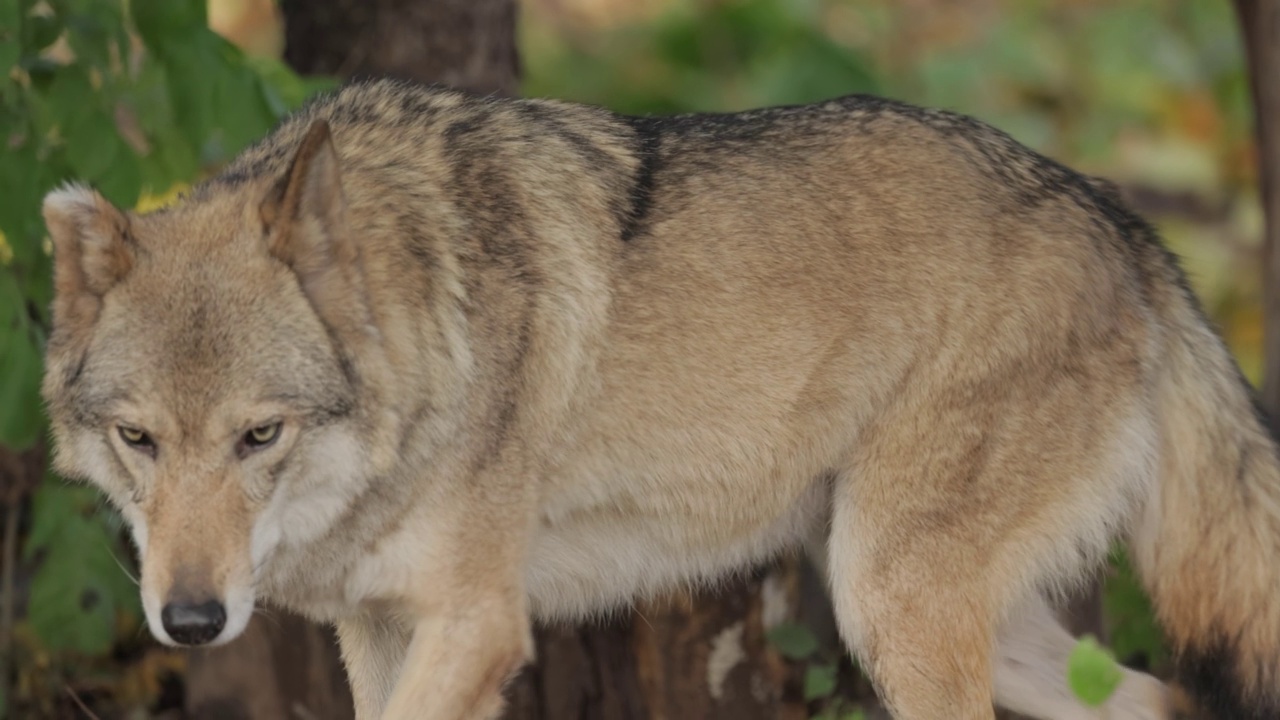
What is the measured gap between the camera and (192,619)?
10.3 ft

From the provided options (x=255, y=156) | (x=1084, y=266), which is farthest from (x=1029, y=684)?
(x=255, y=156)

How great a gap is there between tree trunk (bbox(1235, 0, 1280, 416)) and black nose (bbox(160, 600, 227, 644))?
13.2 ft

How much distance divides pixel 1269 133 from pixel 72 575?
4.50 m

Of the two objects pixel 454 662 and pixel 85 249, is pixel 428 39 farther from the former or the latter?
pixel 454 662

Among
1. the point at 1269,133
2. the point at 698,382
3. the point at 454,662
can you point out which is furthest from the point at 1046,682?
the point at 1269,133

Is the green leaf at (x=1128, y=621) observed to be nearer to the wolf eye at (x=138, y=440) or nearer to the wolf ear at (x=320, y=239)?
the wolf ear at (x=320, y=239)

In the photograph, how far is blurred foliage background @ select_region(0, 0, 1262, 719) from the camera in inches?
172

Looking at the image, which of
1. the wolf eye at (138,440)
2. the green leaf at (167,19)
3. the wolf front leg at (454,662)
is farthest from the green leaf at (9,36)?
the wolf front leg at (454,662)

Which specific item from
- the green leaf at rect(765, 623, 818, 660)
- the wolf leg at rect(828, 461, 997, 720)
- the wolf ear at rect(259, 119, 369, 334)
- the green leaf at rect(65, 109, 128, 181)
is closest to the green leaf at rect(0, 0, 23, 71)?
the green leaf at rect(65, 109, 128, 181)

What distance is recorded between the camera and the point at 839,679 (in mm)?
5215

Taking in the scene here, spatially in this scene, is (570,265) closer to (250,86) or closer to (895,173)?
(895,173)

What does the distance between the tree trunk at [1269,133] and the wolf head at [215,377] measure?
3.73 metres

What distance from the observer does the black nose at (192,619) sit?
3148 millimetres

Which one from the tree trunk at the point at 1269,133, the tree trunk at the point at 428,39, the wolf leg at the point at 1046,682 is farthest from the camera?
the tree trunk at the point at 1269,133
